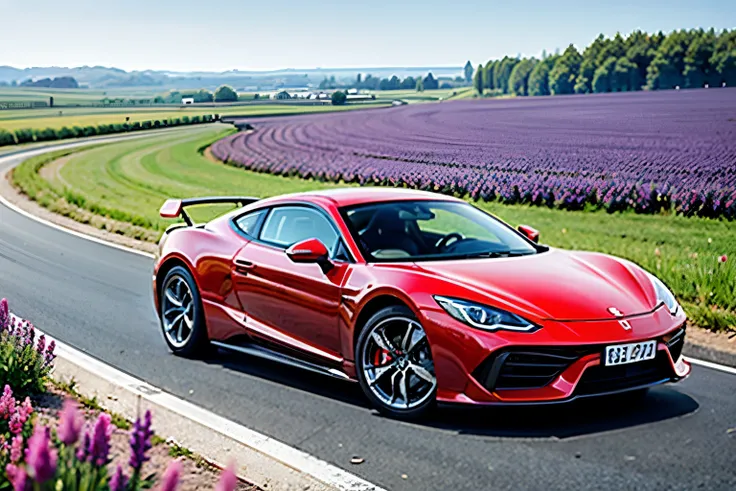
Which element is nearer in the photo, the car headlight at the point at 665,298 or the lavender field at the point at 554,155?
the car headlight at the point at 665,298

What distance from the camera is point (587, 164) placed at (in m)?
27.0

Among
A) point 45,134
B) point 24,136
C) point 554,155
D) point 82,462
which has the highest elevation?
point 82,462

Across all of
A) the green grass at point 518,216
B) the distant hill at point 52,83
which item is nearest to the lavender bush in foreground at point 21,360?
the green grass at point 518,216

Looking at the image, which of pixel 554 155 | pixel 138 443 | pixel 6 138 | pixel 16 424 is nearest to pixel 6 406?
pixel 16 424

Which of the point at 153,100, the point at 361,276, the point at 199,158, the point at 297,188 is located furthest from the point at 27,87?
the point at 361,276

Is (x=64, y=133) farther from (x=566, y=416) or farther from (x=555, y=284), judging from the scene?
(x=566, y=416)

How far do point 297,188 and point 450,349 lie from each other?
24984mm

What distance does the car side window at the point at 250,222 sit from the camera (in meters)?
8.23

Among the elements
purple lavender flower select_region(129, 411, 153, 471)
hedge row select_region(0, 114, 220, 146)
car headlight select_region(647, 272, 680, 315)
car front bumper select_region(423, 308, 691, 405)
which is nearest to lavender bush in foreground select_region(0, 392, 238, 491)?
purple lavender flower select_region(129, 411, 153, 471)

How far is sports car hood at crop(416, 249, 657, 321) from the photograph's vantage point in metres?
6.28

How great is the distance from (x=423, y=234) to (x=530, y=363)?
1718 millimetres

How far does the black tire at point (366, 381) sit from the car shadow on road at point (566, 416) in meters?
0.14

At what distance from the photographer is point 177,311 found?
8844mm

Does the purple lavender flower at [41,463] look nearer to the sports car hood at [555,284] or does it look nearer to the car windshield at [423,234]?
the sports car hood at [555,284]
